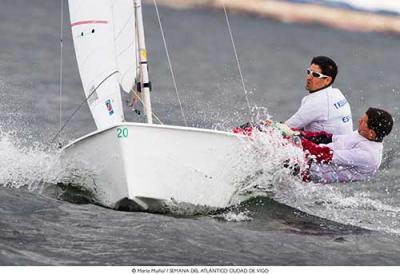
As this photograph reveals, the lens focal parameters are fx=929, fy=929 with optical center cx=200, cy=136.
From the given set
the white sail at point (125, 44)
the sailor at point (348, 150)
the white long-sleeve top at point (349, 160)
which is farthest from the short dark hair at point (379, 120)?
the white sail at point (125, 44)

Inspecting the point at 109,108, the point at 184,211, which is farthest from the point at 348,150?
the point at 109,108

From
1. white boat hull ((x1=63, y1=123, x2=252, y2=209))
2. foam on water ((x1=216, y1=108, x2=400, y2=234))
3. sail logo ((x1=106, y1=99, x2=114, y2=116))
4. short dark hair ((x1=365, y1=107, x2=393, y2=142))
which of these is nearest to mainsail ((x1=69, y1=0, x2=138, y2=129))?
sail logo ((x1=106, y1=99, x2=114, y2=116))

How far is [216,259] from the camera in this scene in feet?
21.2

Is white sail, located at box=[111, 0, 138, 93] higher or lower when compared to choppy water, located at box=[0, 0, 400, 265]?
higher

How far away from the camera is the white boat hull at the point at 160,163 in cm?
720

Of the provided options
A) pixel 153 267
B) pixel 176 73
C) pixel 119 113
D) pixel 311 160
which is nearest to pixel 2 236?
pixel 153 267

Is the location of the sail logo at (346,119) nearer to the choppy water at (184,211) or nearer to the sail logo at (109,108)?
the choppy water at (184,211)

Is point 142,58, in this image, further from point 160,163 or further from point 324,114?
point 324,114

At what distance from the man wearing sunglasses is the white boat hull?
78 cm

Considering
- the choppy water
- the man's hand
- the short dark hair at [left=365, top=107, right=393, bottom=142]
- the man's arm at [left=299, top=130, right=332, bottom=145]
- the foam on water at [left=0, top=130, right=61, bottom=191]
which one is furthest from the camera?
the foam on water at [left=0, top=130, right=61, bottom=191]

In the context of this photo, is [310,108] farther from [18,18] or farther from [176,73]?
[18,18]

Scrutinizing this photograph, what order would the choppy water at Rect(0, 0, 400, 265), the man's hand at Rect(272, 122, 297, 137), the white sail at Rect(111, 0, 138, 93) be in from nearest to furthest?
the choppy water at Rect(0, 0, 400, 265) < the man's hand at Rect(272, 122, 297, 137) < the white sail at Rect(111, 0, 138, 93)

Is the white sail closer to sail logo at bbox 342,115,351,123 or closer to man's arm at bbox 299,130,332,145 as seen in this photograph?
man's arm at bbox 299,130,332,145

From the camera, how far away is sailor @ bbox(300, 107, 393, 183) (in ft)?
25.5
